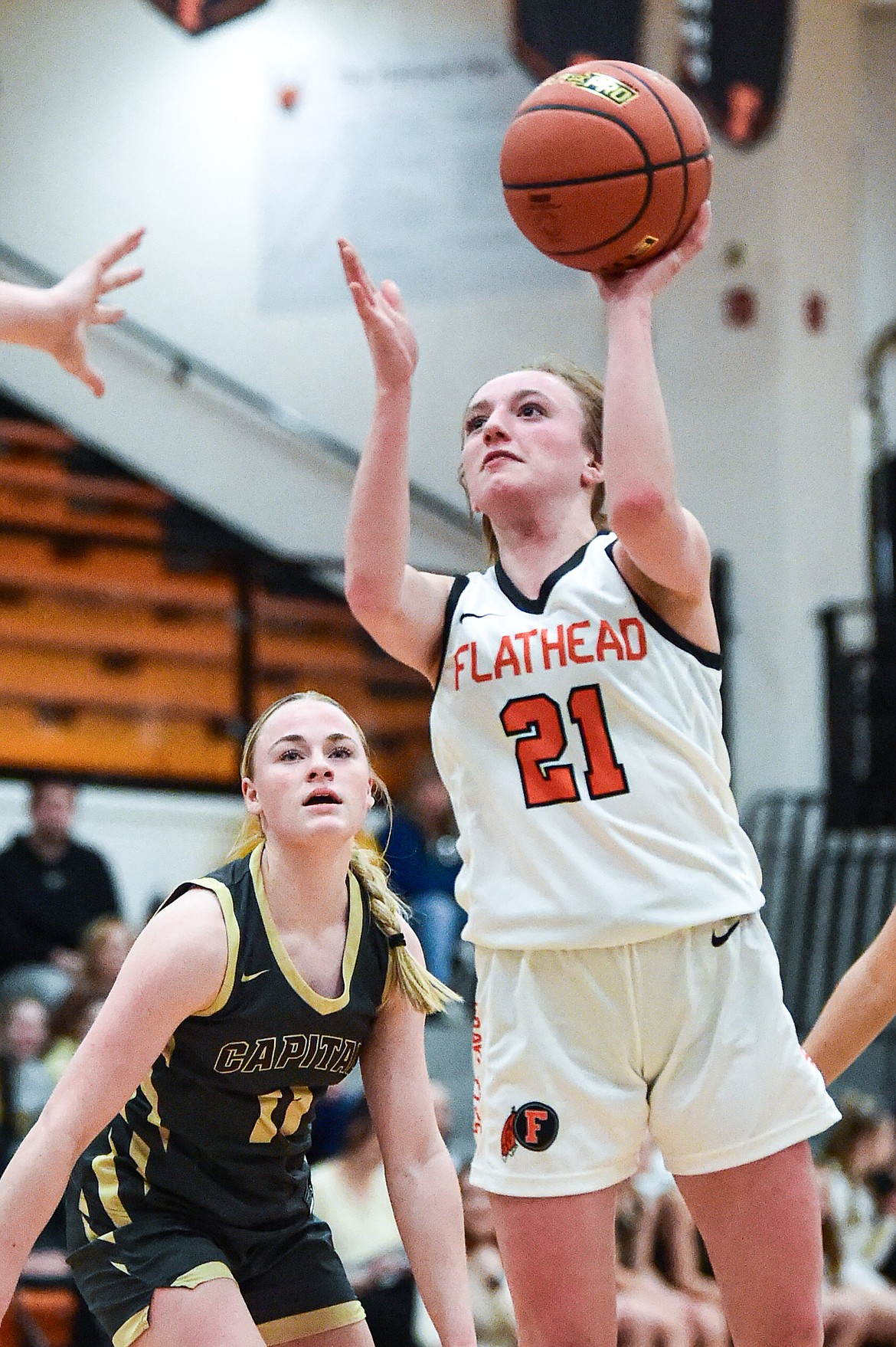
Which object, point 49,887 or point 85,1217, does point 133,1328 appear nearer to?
point 85,1217

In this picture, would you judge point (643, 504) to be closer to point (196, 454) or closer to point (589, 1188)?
point (589, 1188)

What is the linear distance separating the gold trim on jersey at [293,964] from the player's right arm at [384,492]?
47 centimetres

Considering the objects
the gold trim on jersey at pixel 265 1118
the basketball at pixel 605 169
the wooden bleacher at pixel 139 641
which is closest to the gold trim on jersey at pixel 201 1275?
the gold trim on jersey at pixel 265 1118

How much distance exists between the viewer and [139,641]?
9961mm

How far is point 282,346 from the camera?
35.4ft

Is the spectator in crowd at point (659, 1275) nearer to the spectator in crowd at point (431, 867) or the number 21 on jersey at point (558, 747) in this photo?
the spectator in crowd at point (431, 867)

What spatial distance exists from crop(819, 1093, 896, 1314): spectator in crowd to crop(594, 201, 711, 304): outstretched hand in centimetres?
479

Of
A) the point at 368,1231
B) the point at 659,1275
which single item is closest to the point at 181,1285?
the point at 368,1231

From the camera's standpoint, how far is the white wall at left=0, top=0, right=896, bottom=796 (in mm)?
10547

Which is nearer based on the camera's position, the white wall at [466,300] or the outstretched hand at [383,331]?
the outstretched hand at [383,331]

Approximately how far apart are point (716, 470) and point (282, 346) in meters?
2.69

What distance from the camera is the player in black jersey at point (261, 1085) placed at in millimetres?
2811

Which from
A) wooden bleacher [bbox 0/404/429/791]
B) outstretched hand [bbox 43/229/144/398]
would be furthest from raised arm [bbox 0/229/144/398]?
wooden bleacher [bbox 0/404/429/791]

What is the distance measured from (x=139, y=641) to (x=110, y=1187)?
7.15m
